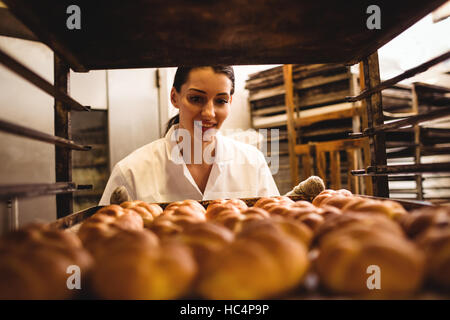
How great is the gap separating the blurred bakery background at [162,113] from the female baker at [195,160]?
104cm

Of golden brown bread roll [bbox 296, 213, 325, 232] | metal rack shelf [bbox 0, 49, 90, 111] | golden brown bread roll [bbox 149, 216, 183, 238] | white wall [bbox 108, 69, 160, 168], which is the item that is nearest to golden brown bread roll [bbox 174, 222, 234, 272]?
golden brown bread roll [bbox 149, 216, 183, 238]

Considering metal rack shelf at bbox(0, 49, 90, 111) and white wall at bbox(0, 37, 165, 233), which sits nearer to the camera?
metal rack shelf at bbox(0, 49, 90, 111)

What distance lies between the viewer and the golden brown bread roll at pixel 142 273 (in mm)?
535

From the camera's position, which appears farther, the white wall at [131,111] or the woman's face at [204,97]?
the white wall at [131,111]

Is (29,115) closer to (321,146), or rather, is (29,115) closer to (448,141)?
(321,146)

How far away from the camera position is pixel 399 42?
4.43 meters

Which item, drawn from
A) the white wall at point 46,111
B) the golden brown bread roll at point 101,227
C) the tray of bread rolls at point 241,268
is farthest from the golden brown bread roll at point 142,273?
the white wall at point 46,111

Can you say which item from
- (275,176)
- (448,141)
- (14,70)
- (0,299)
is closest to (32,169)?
(14,70)

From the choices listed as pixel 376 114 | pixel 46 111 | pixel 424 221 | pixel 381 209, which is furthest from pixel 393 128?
pixel 46 111

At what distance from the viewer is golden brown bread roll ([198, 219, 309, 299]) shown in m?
0.54

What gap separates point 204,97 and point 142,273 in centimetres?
171

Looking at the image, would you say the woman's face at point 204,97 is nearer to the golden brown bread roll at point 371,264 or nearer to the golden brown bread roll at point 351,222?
the golden brown bread roll at point 351,222

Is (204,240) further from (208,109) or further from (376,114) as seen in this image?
(208,109)

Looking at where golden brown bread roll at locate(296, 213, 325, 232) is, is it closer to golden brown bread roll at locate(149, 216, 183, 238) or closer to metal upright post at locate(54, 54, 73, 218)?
golden brown bread roll at locate(149, 216, 183, 238)
